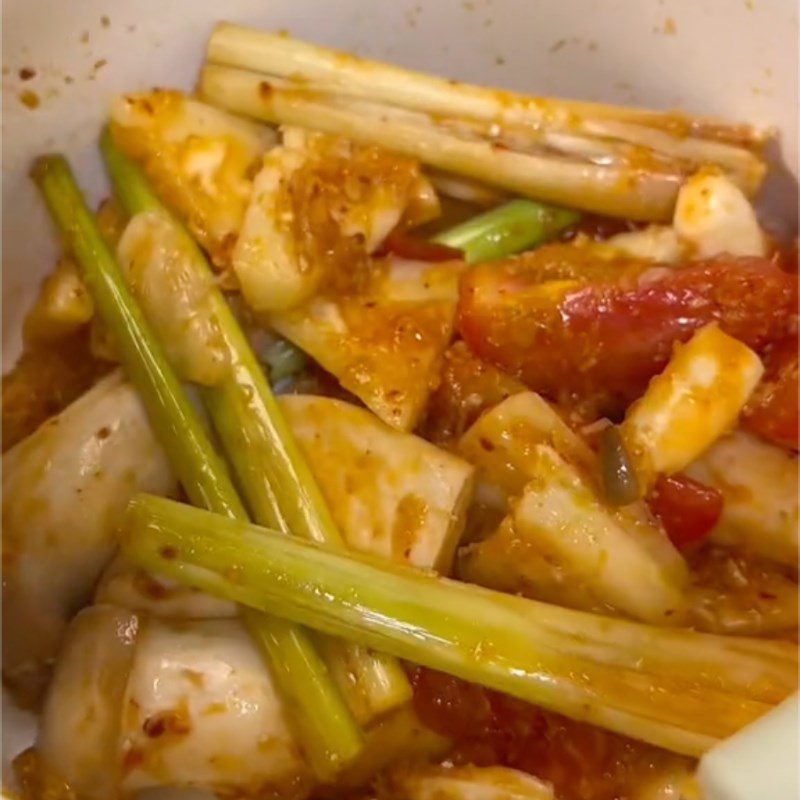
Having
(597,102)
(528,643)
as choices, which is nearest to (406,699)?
(528,643)

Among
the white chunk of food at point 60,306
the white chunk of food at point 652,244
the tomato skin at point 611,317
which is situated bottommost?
the tomato skin at point 611,317

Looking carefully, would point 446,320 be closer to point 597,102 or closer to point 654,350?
point 654,350

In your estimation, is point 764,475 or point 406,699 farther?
point 764,475

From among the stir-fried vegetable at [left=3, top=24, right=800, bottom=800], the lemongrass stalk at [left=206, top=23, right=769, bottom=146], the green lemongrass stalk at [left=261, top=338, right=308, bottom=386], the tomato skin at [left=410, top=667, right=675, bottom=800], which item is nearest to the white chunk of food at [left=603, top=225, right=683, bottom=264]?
the stir-fried vegetable at [left=3, top=24, right=800, bottom=800]

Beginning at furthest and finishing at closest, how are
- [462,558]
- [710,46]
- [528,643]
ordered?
1. [710,46]
2. [462,558]
3. [528,643]

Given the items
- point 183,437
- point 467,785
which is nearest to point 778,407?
point 467,785

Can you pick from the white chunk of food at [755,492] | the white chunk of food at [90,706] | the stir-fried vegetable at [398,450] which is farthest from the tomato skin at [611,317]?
the white chunk of food at [90,706]

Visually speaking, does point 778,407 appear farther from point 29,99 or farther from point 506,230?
point 29,99

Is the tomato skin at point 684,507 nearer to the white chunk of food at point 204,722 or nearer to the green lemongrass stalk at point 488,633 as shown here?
the green lemongrass stalk at point 488,633
